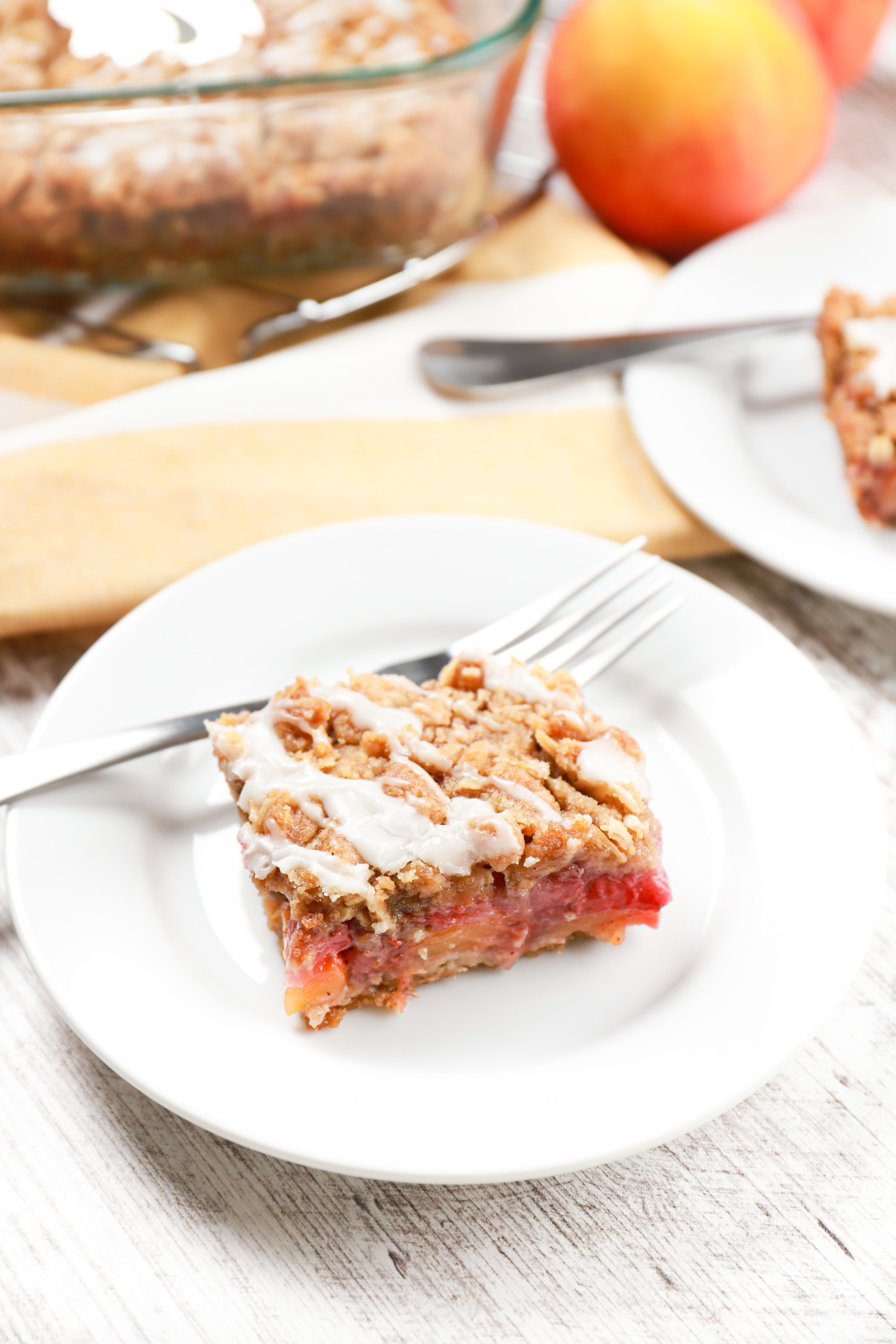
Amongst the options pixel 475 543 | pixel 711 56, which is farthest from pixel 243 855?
pixel 711 56

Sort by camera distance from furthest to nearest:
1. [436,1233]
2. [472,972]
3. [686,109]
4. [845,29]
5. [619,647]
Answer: [845,29] → [686,109] → [619,647] → [472,972] → [436,1233]

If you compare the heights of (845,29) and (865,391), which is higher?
(845,29)

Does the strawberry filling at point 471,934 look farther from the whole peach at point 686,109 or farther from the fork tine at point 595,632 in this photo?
the whole peach at point 686,109

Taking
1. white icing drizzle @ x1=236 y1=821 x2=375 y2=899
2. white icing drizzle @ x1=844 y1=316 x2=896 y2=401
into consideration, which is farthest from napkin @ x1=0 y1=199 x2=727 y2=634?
white icing drizzle @ x1=236 y1=821 x2=375 y2=899

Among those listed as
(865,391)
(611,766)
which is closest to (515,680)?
(611,766)

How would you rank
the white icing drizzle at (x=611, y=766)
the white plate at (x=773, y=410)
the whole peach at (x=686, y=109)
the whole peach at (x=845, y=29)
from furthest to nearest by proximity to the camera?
the whole peach at (x=845, y=29) → the whole peach at (x=686, y=109) → the white plate at (x=773, y=410) → the white icing drizzle at (x=611, y=766)

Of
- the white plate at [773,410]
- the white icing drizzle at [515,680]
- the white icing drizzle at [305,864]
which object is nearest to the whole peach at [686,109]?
the white plate at [773,410]

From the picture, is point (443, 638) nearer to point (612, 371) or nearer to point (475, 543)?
point (475, 543)

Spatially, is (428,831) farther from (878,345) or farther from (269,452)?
(878,345)
